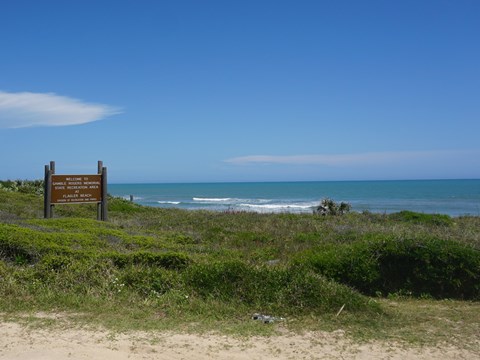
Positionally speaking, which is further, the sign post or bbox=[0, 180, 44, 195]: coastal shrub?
bbox=[0, 180, 44, 195]: coastal shrub

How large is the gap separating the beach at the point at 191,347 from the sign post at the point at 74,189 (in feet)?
35.1

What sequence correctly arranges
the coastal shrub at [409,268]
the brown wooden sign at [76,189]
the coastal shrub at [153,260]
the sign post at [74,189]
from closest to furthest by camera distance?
the coastal shrub at [409,268], the coastal shrub at [153,260], the sign post at [74,189], the brown wooden sign at [76,189]

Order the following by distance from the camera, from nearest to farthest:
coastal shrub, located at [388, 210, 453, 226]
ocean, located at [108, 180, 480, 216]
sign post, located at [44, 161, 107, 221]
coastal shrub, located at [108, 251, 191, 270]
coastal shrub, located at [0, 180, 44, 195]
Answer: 1. coastal shrub, located at [108, 251, 191, 270]
2. sign post, located at [44, 161, 107, 221]
3. coastal shrub, located at [388, 210, 453, 226]
4. coastal shrub, located at [0, 180, 44, 195]
5. ocean, located at [108, 180, 480, 216]

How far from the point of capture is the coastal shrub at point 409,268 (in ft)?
28.1

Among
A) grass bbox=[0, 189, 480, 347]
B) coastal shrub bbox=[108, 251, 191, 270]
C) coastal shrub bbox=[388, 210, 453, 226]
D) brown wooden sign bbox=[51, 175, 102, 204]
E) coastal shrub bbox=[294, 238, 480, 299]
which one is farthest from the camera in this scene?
coastal shrub bbox=[388, 210, 453, 226]

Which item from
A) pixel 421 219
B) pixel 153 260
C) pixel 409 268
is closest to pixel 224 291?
pixel 153 260

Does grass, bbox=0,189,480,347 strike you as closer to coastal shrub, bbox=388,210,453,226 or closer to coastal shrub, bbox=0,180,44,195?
coastal shrub, bbox=388,210,453,226

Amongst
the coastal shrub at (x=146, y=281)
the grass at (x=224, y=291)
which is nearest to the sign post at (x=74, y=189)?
the grass at (x=224, y=291)

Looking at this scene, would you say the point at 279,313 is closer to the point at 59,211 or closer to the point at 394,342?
the point at 394,342

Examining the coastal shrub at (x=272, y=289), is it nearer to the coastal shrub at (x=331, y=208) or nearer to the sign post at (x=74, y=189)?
the sign post at (x=74, y=189)

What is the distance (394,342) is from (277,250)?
6297mm

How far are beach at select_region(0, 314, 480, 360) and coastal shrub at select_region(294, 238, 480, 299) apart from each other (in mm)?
2747

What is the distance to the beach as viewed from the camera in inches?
210

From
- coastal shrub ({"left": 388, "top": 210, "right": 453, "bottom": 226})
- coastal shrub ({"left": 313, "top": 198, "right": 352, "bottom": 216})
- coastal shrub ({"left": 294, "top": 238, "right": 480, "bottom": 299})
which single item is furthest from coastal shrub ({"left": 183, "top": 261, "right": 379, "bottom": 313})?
coastal shrub ({"left": 313, "top": 198, "right": 352, "bottom": 216})
